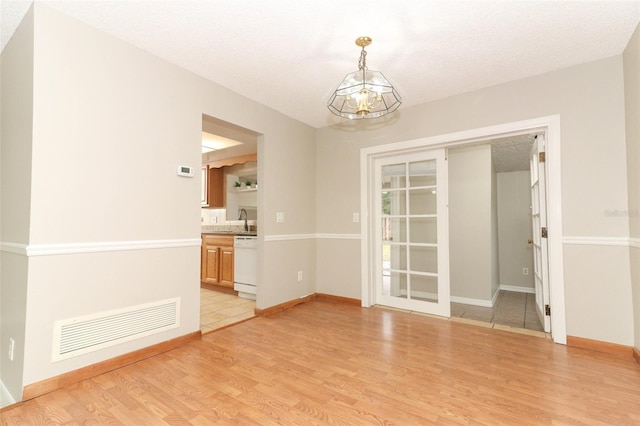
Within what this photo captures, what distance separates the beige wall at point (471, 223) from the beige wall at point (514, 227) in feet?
5.27

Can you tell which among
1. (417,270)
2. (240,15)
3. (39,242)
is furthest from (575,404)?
(39,242)

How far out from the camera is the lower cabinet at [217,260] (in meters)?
4.55

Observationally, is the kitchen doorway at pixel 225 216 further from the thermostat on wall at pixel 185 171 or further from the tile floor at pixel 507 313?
the tile floor at pixel 507 313

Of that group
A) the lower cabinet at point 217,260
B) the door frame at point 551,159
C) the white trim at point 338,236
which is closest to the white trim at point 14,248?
the lower cabinet at point 217,260

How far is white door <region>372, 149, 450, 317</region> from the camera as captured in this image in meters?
3.42

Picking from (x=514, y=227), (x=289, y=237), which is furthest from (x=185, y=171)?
(x=514, y=227)

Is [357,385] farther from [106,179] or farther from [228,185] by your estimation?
[228,185]

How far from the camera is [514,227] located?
5344 mm

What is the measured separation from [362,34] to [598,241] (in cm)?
257

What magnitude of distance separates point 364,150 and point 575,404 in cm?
300

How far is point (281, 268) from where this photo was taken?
3.67 m

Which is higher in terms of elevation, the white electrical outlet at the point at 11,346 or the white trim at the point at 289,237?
the white trim at the point at 289,237

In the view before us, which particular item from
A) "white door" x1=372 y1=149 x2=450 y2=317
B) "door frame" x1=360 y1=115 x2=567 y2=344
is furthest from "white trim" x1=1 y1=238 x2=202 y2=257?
"door frame" x1=360 y1=115 x2=567 y2=344

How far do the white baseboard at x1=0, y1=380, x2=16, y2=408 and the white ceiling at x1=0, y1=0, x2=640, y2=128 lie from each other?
2.46 m
